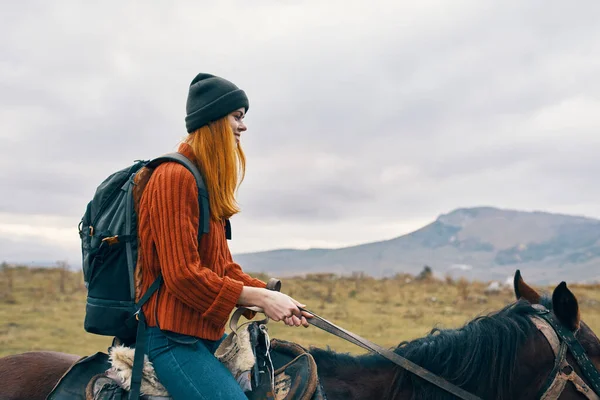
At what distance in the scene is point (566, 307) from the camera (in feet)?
9.63

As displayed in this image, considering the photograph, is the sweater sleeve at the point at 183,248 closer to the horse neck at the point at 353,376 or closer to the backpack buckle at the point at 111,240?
the backpack buckle at the point at 111,240

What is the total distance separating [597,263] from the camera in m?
179

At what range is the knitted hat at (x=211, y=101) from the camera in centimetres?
289

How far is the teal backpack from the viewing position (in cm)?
268

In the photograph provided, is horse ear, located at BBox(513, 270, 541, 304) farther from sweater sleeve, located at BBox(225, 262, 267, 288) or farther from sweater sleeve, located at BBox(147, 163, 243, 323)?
sweater sleeve, located at BBox(147, 163, 243, 323)

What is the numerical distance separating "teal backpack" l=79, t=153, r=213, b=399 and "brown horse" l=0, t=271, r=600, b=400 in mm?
911

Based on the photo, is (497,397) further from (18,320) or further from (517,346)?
(18,320)

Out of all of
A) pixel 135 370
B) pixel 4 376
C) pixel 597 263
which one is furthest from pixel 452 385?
pixel 597 263

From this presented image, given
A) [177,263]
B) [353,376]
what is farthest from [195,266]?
[353,376]

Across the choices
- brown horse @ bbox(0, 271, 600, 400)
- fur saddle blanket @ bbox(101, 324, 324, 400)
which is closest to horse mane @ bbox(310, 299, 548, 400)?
brown horse @ bbox(0, 271, 600, 400)

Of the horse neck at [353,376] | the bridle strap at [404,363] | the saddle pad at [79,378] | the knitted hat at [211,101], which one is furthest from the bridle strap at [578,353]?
the saddle pad at [79,378]

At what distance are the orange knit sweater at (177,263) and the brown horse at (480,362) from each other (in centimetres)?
88

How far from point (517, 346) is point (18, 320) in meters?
12.6

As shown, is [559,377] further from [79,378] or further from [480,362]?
[79,378]
